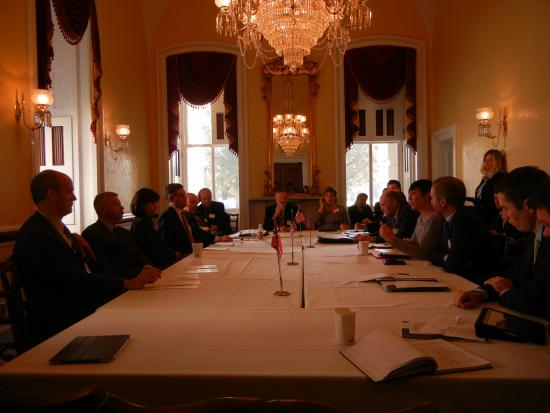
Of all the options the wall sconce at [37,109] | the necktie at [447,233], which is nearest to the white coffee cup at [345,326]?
the necktie at [447,233]

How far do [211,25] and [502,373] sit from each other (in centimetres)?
871

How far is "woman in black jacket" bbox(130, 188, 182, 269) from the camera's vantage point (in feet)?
14.0

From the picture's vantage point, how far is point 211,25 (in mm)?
9000

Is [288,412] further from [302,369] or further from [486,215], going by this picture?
[486,215]

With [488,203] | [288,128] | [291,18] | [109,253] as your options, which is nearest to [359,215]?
[288,128]

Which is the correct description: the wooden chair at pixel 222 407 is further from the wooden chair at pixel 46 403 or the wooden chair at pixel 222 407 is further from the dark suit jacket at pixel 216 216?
the dark suit jacket at pixel 216 216

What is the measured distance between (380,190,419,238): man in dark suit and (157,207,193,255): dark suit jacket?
225 centimetres

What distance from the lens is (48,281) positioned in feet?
8.18

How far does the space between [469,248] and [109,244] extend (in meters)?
2.38

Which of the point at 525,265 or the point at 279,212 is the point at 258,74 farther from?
the point at 525,265

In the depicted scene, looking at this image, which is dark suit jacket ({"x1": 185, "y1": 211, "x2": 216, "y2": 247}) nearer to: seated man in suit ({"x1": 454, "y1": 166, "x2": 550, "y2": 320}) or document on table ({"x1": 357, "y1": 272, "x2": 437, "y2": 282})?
document on table ({"x1": 357, "y1": 272, "x2": 437, "y2": 282})

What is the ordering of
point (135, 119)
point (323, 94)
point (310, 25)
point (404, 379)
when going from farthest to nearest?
point (323, 94), point (135, 119), point (310, 25), point (404, 379)

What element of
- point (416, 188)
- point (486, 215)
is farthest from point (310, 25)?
point (486, 215)

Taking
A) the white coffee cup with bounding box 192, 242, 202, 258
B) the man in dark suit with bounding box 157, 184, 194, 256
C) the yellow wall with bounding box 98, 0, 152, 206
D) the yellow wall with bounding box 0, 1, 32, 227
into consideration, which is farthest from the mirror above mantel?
the white coffee cup with bounding box 192, 242, 202, 258
